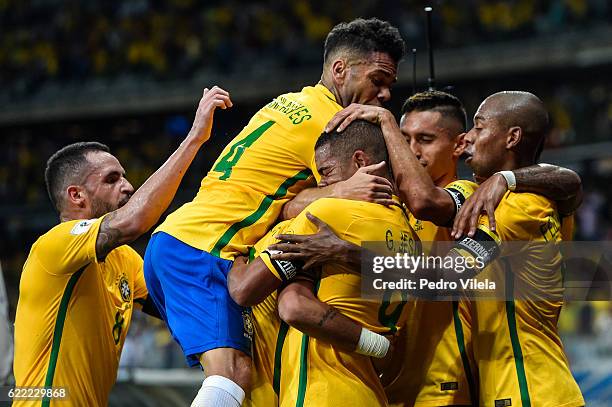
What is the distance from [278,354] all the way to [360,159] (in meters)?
0.86

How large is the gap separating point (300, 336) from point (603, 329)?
16.8 ft

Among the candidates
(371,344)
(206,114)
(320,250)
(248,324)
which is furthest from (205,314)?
(206,114)

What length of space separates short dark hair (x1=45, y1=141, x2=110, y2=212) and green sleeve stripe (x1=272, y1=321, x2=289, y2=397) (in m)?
1.51

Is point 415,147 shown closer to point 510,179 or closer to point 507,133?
point 507,133

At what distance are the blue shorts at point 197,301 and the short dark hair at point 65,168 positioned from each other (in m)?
0.86

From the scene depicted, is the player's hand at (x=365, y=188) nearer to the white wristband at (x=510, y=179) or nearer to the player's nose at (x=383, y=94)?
the white wristband at (x=510, y=179)

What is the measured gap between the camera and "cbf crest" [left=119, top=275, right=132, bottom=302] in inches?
187

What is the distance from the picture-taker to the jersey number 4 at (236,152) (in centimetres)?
420

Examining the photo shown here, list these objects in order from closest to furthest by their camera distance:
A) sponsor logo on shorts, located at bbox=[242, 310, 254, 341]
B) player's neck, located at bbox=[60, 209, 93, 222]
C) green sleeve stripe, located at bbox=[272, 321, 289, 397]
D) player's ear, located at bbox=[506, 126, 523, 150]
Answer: green sleeve stripe, located at bbox=[272, 321, 289, 397] < sponsor logo on shorts, located at bbox=[242, 310, 254, 341] < player's ear, located at bbox=[506, 126, 523, 150] < player's neck, located at bbox=[60, 209, 93, 222]

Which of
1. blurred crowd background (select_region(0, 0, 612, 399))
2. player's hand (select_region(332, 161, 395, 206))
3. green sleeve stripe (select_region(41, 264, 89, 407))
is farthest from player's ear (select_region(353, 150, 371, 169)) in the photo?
blurred crowd background (select_region(0, 0, 612, 399))

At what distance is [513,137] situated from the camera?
4.13m

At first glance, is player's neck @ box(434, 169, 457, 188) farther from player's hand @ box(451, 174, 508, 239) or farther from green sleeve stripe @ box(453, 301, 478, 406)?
green sleeve stripe @ box(453, 301, 478, 406)

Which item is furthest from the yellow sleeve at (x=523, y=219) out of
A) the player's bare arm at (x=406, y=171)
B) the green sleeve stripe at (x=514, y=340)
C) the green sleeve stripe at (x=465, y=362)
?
the green sleeve stripe at (x=465, y=362)

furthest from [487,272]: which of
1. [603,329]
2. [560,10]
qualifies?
[560,10]
